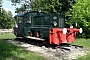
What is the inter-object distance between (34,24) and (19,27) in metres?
1.59

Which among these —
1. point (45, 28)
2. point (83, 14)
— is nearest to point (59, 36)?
point (45, 28)

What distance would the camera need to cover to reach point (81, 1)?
Result: 18.0 meters

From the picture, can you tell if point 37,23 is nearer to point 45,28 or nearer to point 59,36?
point 45,28

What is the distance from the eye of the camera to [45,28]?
12.5 meters

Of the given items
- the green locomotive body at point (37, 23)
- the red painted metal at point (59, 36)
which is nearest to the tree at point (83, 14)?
the green locomotive body at point (37, 23)

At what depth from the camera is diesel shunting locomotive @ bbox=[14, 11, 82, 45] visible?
11266 millimetres

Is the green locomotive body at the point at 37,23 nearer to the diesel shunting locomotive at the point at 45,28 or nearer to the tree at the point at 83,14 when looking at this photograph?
the diesel shunting locomotive at the point at 45,28

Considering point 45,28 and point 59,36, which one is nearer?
point 59,36

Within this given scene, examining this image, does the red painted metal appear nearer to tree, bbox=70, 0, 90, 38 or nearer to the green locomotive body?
the green locomotive body

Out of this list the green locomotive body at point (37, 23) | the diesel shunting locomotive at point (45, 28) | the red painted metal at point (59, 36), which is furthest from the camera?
the green locomotive body at point (37, 23)

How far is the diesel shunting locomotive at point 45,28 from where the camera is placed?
11266 millimetres

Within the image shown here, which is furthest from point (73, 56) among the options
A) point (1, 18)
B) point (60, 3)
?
point (1, 18)

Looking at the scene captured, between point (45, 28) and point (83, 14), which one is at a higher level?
point (83, 14)

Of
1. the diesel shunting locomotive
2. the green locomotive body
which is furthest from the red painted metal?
the green locomotive body
